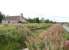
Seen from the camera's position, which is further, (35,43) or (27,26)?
(27,26)

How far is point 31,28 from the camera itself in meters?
5.40

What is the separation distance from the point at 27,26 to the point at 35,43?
32.2 inches

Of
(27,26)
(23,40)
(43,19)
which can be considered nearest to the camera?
(23,40)

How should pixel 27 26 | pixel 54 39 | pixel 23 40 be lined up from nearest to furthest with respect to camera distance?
pixel 54 39
pixel 23 40
pixel 27 26

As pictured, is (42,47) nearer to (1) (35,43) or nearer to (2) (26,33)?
(1) (35,43)

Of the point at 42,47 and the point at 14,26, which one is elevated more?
the point at 14,26

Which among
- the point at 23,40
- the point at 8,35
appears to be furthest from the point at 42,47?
the point at 8,35

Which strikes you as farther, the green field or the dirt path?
the green field

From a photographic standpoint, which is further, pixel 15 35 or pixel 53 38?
pixel 15 35

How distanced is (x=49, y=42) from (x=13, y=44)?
3.04 ft

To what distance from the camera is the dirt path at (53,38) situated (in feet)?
15.0

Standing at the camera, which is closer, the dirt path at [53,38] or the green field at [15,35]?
the dirt path at [53,38]

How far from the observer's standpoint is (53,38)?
4.60 m

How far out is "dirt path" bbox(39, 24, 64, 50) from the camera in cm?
459
